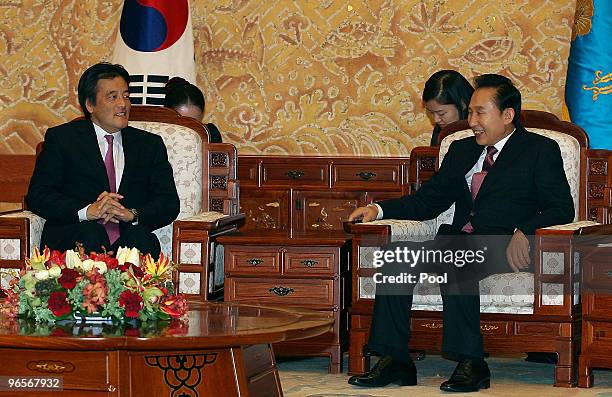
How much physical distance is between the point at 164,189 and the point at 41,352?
2.19 metres

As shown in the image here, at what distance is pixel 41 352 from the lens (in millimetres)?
3273

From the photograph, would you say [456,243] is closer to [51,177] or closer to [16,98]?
[51,177]

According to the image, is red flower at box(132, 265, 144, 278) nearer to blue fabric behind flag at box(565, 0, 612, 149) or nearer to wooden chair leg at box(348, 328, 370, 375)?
wooden chair leg at box(348, 328, 370, 375)

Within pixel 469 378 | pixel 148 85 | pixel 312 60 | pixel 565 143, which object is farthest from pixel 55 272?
pixel 312 60

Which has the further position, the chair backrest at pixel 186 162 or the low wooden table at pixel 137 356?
the chair backrest at pixel 186 162

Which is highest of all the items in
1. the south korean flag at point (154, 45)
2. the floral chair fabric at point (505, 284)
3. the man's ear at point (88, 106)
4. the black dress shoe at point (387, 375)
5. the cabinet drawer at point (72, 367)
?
the south korean flag at point (154, 45)

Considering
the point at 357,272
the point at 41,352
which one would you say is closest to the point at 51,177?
the point at 357,272

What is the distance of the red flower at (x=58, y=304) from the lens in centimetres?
340

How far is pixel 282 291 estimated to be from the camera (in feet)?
17.4

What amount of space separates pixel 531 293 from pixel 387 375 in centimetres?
69

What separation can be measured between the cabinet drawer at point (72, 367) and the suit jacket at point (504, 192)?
2217mm

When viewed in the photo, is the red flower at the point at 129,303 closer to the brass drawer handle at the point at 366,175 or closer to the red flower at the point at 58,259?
the red flower at the point at 58,259

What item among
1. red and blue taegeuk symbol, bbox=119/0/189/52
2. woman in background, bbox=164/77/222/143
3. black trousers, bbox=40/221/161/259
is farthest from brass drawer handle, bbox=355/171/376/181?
black trousers, bbox=40/221/161/259

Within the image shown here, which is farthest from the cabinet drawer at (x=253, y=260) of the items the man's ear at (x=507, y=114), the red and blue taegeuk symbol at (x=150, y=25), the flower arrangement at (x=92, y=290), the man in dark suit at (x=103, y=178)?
the red and blue taegeuk symbol at (x=150, y=25)
